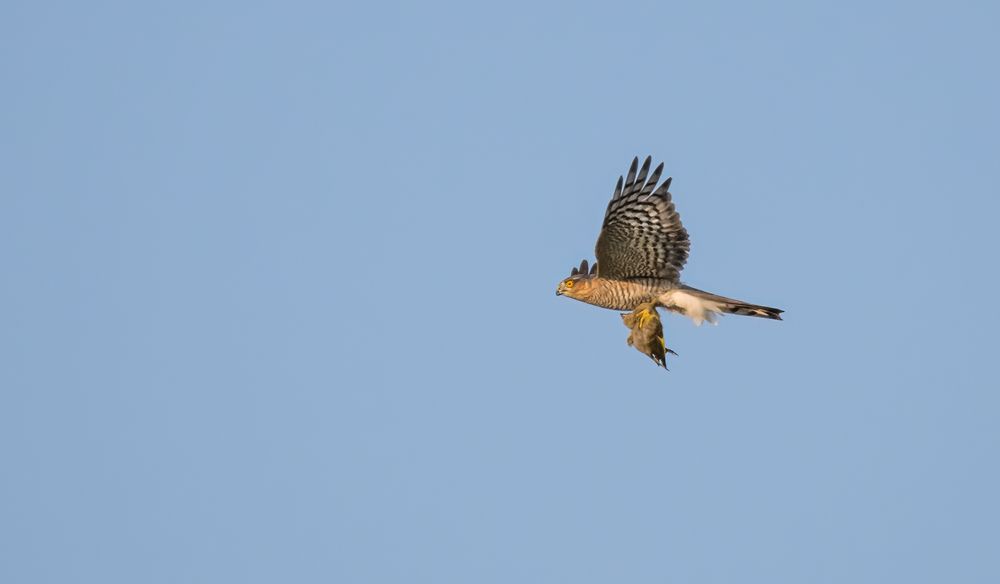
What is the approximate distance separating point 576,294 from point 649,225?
1.35m

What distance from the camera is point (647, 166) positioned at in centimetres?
1329

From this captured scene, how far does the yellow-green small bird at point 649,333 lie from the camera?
1376 cm

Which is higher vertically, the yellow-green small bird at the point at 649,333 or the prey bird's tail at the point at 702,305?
the prey bird's tail at the point at 702,305

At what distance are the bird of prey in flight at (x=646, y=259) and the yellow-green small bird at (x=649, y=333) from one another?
0.26 feet

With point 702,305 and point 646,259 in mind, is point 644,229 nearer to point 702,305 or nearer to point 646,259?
point 646,259

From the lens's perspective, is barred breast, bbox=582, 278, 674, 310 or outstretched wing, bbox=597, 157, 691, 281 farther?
barred breast, bbox=582, 278, 674, 310

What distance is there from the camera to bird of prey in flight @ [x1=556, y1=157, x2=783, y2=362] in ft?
43.4

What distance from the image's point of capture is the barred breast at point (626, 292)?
13711mm

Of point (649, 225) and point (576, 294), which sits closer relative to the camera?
point (649, 225)

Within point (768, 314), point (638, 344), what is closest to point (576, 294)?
point (638, 344)

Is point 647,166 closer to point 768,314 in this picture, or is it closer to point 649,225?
point 649,225

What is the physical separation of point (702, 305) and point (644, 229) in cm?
100

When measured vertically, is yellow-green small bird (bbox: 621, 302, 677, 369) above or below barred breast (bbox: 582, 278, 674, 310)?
below

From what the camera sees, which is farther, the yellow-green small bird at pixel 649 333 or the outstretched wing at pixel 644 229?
the yellow-green small bird at pixel 649 333
